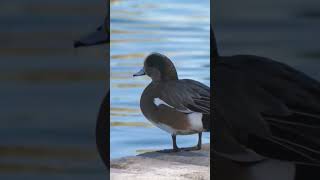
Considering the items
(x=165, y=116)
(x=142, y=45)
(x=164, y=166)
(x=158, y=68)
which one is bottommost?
(x=164, y=166)

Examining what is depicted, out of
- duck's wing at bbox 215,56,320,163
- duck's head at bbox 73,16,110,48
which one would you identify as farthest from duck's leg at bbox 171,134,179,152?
duck's head at bbox 73,16,110,48

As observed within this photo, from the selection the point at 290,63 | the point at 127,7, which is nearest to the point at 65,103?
the point at 127,7

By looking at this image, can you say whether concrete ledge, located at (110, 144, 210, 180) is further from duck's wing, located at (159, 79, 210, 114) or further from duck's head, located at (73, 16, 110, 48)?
duck's head, located at (73, 16, 110, 48)

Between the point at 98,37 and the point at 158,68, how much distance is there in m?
0.33

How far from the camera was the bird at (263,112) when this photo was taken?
9.96 feet

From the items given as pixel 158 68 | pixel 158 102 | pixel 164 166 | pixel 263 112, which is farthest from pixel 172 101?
pixel 263 112

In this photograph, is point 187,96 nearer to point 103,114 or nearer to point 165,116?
point 165,116

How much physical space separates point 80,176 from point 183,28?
873 mm

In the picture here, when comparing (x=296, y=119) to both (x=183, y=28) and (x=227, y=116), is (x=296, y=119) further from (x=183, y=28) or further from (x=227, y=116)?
(x=183, y=28)

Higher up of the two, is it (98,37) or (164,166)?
(98,37)

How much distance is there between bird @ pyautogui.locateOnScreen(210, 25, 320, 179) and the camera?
304 centimetres

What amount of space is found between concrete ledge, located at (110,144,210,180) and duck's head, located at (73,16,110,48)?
58 centimetres

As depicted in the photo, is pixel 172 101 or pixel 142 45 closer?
pixel 142 45

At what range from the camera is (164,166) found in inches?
124
